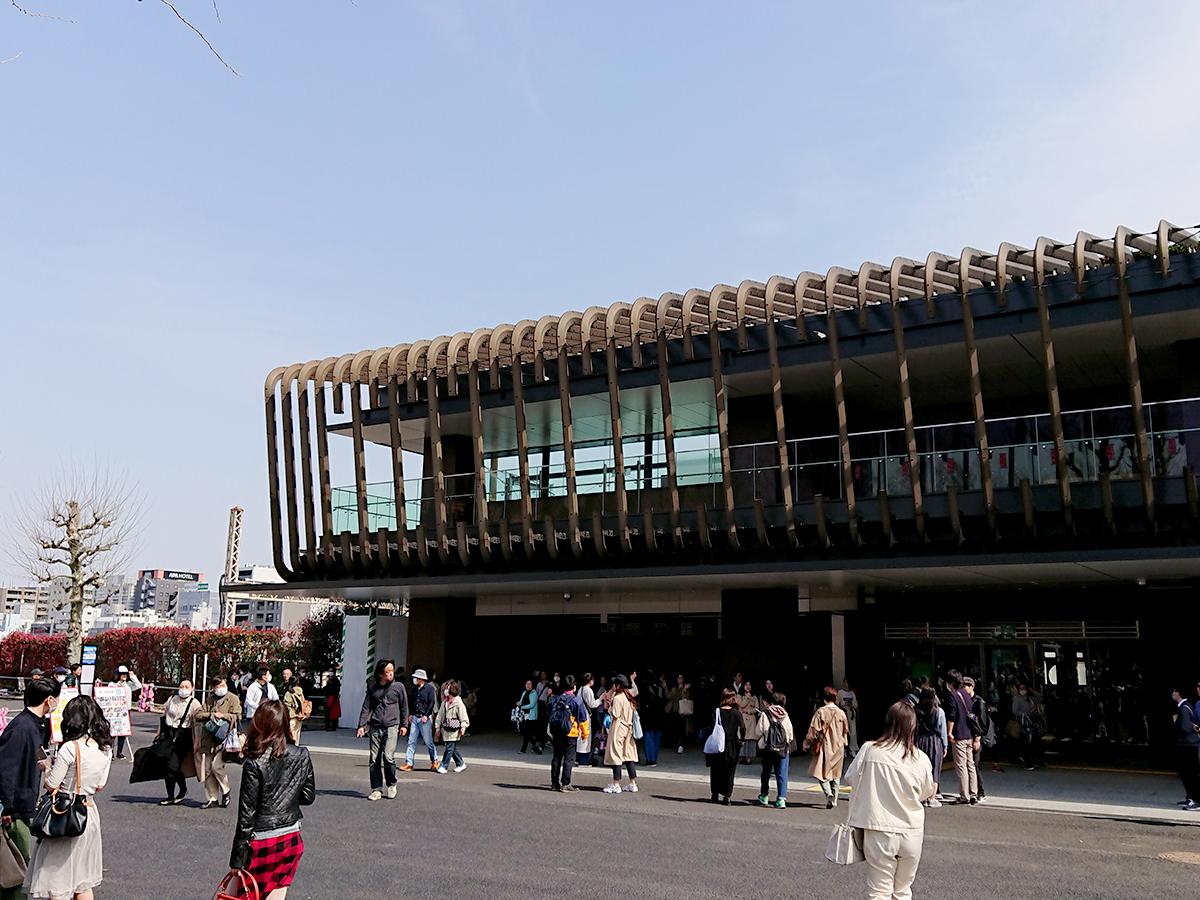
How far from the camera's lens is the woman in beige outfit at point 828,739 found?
45.5 ft

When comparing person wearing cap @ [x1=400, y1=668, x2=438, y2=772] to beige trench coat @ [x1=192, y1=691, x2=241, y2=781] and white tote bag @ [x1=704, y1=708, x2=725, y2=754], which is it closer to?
beige trench coat @ [x1=192, y1=691, x2=241, y2=781]

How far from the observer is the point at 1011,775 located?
60.8 feet

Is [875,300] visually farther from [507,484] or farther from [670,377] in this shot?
[507,484]

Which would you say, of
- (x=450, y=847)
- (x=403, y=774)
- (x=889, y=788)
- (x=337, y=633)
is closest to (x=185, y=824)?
(x=450, y=847)

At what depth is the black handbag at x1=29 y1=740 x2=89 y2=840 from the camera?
6.62 m

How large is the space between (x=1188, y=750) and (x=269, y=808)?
12.9 m

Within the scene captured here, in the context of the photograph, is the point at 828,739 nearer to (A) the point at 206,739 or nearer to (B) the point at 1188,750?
(B) the point at 1188,750

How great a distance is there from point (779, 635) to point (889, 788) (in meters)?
17.4

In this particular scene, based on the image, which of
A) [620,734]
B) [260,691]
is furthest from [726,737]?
[260,691]

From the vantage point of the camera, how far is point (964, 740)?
14961 mm

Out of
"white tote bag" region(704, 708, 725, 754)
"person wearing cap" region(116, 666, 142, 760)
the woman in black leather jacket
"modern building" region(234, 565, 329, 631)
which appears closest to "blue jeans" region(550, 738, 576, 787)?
"white tote bag" region(704, 708, 725, 754)

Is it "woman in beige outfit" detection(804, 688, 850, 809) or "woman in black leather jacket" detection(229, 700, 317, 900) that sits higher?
"woman in black leather jacket" detection(229, 700, 317, 900)

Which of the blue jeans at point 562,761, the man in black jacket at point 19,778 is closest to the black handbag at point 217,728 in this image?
the blue jeans at point 562,761

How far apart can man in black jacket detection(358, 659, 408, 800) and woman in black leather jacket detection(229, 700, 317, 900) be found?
751 centimetres
